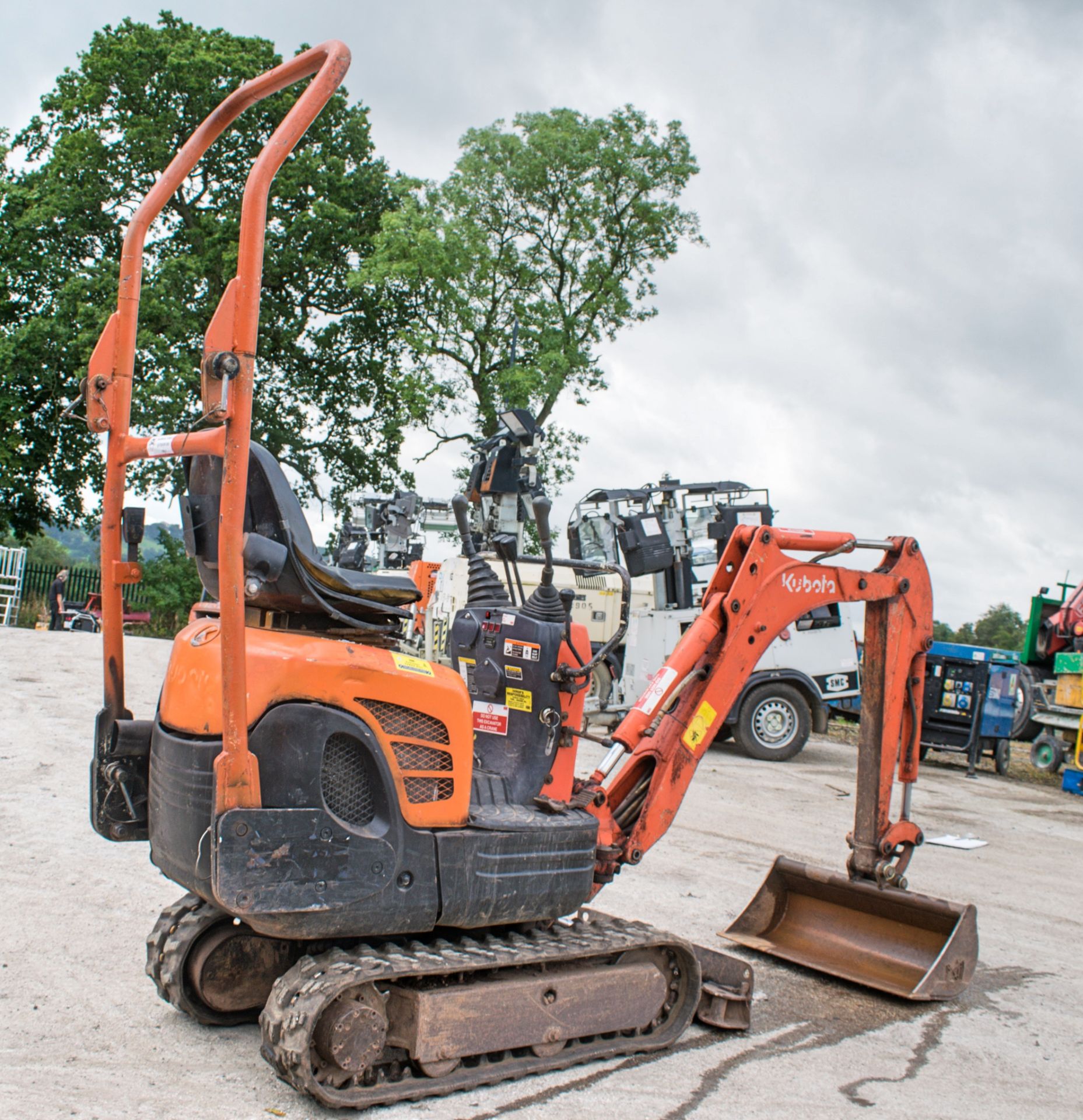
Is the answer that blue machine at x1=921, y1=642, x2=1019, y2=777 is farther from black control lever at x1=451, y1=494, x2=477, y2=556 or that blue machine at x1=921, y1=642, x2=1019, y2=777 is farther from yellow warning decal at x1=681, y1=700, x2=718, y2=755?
black control lever at x1=451, y1=494, x2=477, y2=556

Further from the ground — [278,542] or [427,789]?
[278,542]

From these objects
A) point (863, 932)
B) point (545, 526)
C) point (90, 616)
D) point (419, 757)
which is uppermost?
point (545, 526)

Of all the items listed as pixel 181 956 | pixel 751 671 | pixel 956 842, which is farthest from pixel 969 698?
pixel 181 956

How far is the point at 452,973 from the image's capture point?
403 centimetres

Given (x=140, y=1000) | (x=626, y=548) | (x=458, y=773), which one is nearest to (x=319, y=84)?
(x=458, y=773)

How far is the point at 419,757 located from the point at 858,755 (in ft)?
8.54

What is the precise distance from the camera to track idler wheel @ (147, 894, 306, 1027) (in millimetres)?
4262

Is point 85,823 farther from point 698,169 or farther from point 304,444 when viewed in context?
point 698,169

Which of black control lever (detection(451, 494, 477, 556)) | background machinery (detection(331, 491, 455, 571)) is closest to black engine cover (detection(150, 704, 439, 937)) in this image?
black control lever (detection(451, 494, 477, 556))

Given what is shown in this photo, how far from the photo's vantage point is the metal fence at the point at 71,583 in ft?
98.3

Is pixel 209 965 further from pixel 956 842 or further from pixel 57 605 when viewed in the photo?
pixel 57 605

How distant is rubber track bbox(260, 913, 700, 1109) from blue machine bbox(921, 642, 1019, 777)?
1135 centimetres

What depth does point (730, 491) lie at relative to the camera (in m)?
15.5

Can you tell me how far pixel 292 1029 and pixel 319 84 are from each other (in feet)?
9.71
